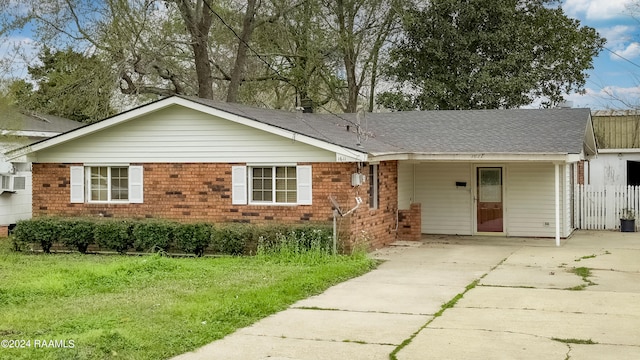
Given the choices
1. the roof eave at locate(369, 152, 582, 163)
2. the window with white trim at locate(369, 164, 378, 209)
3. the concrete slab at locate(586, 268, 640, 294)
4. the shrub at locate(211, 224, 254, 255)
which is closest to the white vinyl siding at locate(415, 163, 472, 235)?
the roof eave at locate(369, 152, 582, 163)

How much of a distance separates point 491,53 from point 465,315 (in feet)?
79.7

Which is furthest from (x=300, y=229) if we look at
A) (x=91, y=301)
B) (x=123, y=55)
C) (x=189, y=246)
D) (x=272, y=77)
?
Result: (x=272, y=77)

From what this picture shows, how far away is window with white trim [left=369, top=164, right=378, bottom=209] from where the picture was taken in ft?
62.3

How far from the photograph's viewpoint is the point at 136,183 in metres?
18.9

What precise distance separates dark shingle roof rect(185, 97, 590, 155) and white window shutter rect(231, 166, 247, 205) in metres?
1.30

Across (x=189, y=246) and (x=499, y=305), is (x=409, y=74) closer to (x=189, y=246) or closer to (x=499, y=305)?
(x=189, y=246)

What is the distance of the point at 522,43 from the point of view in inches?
1291

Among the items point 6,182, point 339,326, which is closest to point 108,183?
point 6,182

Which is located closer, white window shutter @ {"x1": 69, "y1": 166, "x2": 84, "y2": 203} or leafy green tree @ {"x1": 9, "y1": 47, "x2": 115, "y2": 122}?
white window shutter @ {"x1": 69, "y1": 166, "x2": 84, "y2": 203}

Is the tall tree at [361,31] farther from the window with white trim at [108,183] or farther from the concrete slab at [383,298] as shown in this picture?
the concrete slab at [383,298]

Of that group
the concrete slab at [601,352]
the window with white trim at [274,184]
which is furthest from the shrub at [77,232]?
the concrete slab at [601,352]

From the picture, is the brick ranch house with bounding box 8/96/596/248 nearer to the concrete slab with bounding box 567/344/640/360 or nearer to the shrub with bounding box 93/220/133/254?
the shrub with bounding box 93/220/133/254

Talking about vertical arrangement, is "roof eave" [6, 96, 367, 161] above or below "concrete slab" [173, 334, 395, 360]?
above

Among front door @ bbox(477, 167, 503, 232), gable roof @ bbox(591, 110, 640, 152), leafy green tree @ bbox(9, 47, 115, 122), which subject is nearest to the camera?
front door @ bbox(477, 167, 503, 232)
